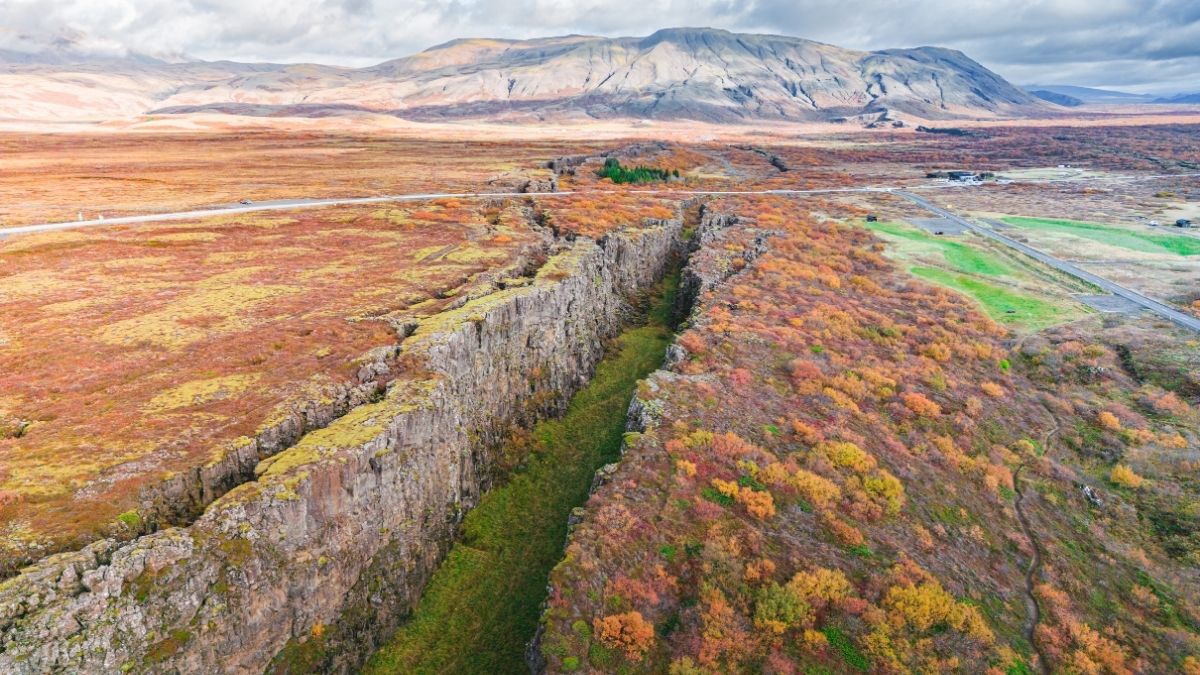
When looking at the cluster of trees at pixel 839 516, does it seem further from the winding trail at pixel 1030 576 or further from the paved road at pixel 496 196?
the paved road at pixel 496 196

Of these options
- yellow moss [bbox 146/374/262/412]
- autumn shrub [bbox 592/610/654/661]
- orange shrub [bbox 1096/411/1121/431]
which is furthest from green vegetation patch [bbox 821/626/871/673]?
orange shrub [bbox 1096/411/1121/431]

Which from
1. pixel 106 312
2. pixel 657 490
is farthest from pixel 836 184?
pixel 106 312

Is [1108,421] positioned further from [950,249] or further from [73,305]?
[73,305]

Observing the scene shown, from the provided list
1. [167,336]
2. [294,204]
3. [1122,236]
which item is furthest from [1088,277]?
[294,204]

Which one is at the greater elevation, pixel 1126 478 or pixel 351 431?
pixel 351 431

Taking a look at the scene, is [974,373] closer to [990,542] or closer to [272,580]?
[990,542]

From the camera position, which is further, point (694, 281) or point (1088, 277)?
point (1088, 277)
